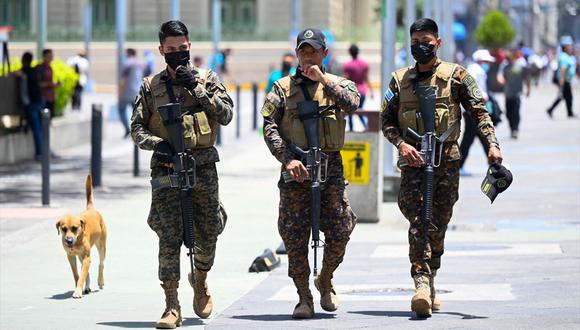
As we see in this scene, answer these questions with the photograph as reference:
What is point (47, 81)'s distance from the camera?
2495 centimetres

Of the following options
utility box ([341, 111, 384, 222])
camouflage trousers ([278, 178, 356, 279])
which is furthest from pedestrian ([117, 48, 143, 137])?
camouflage trousers ([278, 178, 356, 279])

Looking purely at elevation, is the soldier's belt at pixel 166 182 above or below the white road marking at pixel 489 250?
above

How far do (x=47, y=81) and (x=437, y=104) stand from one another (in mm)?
16423

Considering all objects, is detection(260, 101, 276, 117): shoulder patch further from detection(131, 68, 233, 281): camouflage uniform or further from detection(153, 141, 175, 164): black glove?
detection(153, 141, 175, 164): black glove

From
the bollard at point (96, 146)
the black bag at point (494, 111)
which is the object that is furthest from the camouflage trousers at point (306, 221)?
the black bag at point (494, 111)

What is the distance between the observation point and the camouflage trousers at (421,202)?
940 cm

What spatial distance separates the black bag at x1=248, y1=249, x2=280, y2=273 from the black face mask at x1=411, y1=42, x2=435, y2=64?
11.6 ft

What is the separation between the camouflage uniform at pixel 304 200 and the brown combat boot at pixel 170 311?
770 millimetres

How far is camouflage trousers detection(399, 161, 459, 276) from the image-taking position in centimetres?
940

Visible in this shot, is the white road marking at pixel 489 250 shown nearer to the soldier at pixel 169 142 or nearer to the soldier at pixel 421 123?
the soldier at pixel 421 123

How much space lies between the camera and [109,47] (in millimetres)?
71000

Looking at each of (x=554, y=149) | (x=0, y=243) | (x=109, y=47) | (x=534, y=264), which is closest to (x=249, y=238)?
(x=0, y=243)

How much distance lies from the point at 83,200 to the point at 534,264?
7214 mm

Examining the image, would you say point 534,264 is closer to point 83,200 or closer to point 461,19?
point 83,200
